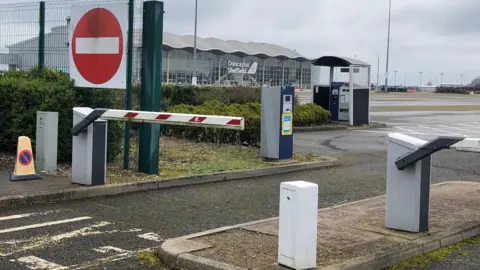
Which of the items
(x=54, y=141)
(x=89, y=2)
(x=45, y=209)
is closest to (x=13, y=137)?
(x=54, y=141)

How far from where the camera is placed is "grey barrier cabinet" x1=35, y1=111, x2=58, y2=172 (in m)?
9.38

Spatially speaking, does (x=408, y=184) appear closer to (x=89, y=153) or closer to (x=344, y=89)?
(x=89, y=153)

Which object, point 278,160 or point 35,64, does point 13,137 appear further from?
point 278,160

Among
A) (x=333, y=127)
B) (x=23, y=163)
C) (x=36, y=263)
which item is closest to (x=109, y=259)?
(x=36, y=263)

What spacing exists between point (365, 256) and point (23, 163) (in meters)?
5.72

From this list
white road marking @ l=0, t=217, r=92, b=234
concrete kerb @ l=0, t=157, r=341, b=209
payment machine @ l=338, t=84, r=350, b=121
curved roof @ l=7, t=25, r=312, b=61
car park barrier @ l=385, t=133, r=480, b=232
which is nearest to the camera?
car park barrier @ l=385, t=133, r=480, b=232

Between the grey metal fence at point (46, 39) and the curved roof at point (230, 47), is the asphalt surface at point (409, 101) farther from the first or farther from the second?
the grey metal fence at point (46, 39)

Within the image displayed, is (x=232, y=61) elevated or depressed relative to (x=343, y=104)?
elevated

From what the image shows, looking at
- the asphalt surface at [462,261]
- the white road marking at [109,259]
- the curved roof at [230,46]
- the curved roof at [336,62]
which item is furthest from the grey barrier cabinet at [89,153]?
the curved roof at [230,46]

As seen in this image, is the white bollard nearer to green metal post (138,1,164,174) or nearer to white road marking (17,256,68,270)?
white road marking (17,256,68,270)

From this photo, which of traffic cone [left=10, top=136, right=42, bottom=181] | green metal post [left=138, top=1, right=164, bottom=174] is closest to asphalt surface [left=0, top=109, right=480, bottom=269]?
green metal post [left=138, top=1, right=164, bottom=174]

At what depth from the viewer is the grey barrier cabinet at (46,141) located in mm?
9375

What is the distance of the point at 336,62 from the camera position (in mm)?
23359

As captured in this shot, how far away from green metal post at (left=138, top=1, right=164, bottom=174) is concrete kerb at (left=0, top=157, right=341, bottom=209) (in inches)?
23.1
